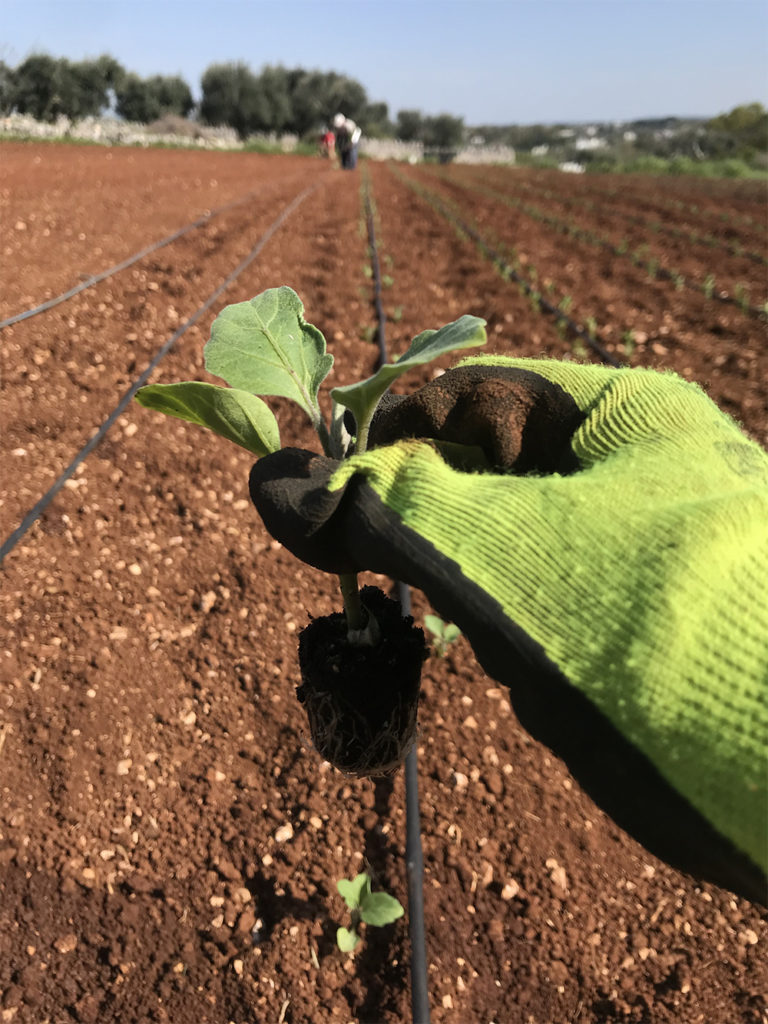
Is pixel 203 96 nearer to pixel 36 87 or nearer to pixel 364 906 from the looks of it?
pixel 36 87

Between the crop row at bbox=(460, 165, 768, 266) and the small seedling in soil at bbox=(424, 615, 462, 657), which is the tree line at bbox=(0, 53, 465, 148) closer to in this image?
the crop row at bbox=(460, 165, 768, 266)

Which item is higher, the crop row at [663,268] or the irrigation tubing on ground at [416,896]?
the crop row at [663,268]

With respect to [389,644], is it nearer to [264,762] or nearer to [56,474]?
[264,762]

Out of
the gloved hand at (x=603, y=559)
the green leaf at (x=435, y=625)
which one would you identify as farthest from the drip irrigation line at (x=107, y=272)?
the gloved hand at (x=603, y=559)

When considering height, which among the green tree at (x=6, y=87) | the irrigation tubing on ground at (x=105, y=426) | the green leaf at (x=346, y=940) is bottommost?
the green leaf at (x=346, y=940)

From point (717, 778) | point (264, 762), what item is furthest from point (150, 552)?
point (717, 778)

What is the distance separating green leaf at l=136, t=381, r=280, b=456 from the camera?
85cm

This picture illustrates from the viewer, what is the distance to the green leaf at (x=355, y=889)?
5.02ft

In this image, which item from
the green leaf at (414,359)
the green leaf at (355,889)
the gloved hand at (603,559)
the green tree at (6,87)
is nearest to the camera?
the gloved hand at (603,559)

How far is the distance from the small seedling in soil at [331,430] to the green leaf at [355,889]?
17.4 inches

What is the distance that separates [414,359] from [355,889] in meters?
1.34

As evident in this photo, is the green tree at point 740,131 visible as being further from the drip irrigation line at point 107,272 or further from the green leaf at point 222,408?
the green leaf at point 222,408

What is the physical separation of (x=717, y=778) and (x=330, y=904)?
135 centimetres

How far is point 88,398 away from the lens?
11.5 ft
